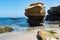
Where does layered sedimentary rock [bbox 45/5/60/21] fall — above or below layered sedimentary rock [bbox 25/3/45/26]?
below

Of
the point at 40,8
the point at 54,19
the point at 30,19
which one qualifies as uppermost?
the point at 40,8

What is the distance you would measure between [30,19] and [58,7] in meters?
38.0

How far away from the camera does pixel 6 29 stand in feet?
94.2

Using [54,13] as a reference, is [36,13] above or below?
above

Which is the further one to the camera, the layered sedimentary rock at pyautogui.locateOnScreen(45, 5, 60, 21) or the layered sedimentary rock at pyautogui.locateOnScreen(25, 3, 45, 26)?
the layered sedimentary rock at pyautogui.locateOnScreen(45, 5, 60, 21)

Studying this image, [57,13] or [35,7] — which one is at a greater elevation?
[35,7]

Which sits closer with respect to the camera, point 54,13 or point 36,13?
point 36,13

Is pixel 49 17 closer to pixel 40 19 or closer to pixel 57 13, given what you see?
pixel 57 13

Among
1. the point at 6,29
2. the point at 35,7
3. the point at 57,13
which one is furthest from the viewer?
the point at 57,13

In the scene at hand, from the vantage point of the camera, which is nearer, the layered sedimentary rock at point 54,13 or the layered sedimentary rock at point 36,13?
the layered sedimentary rock at point 36,13

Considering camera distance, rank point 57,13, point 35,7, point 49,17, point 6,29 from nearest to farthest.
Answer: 1. point 6,29
2. point 35,7
3. point 57,13
4. point 49,17

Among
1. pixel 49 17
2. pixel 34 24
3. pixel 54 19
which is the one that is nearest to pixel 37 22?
pixel 34 24

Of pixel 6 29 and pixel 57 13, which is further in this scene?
pixel 57 13

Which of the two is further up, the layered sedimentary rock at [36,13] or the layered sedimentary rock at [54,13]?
the layered sedimentary rock at [36,13]
